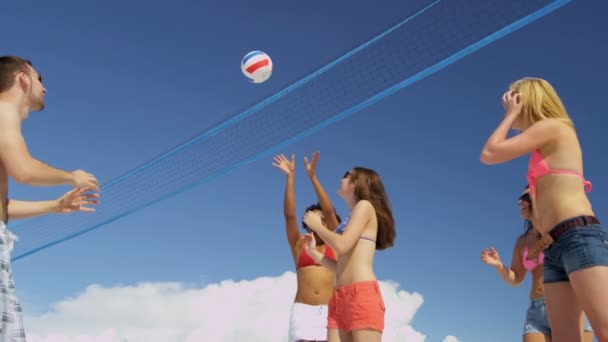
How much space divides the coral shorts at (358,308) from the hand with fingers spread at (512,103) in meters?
1.59

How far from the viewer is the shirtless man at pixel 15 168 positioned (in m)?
3.25

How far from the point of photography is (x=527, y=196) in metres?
5.95

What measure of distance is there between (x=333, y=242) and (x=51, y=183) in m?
1.91

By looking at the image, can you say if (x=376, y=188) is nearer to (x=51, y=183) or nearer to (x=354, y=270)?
(x=354, y=270)

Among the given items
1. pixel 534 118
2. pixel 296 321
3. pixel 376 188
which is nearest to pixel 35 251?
pixel 296 321

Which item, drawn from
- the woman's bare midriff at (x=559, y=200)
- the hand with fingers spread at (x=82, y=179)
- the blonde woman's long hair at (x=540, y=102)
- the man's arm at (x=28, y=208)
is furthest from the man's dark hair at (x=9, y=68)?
the woman's bare midriff at (x=559, y=200)

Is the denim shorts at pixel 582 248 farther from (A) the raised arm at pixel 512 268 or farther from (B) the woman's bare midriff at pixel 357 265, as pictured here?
(A) the raised arm at pixel 512 268

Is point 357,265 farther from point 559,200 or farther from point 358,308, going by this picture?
point 559,200

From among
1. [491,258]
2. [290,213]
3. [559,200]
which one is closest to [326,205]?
[290,213]

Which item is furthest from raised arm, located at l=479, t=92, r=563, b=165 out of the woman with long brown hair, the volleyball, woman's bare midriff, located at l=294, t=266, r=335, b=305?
the volleyball

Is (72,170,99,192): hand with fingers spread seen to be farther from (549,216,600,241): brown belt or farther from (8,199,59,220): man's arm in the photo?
(549,216,600,241): brown belt

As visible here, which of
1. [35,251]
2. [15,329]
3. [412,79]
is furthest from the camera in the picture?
[35,251]

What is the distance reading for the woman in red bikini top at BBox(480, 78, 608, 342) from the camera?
130 inches

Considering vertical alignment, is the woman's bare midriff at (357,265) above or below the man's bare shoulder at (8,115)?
below
